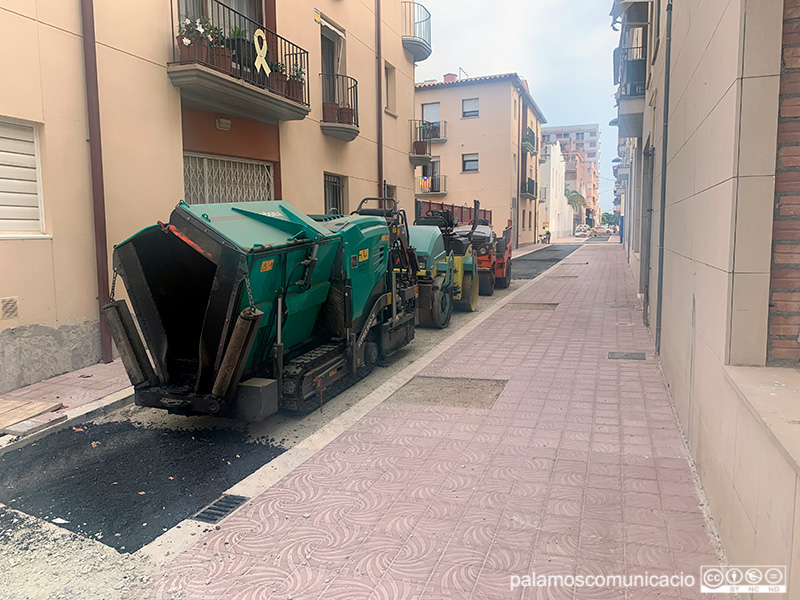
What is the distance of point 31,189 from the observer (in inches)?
261

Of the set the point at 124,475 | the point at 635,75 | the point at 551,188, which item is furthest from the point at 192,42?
the point at 551,188

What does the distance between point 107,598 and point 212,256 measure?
2.41 metres

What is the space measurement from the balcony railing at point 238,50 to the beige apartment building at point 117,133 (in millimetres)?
27

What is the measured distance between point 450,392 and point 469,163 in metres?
29.4

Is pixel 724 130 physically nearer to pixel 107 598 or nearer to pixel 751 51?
pixel 751 51

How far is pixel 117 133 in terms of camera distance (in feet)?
24.6

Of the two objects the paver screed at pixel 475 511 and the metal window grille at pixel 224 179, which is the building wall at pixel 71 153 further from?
the paver screed at pixel 475 511

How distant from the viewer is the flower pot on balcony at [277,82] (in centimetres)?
988

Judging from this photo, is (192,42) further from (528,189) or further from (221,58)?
(528,189)

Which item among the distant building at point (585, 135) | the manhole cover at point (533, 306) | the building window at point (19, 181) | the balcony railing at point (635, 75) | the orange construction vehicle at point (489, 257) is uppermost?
the distant building at point (585, 135)

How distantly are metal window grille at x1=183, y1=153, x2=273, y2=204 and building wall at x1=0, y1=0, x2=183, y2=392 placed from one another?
2.82ft

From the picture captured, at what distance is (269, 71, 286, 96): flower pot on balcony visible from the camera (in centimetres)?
988

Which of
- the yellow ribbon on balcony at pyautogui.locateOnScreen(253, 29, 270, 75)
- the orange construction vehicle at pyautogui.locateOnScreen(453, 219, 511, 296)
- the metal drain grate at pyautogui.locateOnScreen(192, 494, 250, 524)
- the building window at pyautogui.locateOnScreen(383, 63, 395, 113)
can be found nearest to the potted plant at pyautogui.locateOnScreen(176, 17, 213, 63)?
the yellow ribbon on balcony at pyautogui.locateOnScreen(253, 29, 270, 75)

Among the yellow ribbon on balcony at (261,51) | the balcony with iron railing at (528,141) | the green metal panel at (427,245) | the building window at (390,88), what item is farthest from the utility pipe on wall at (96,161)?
the balcony with iron railing at (528,141)
